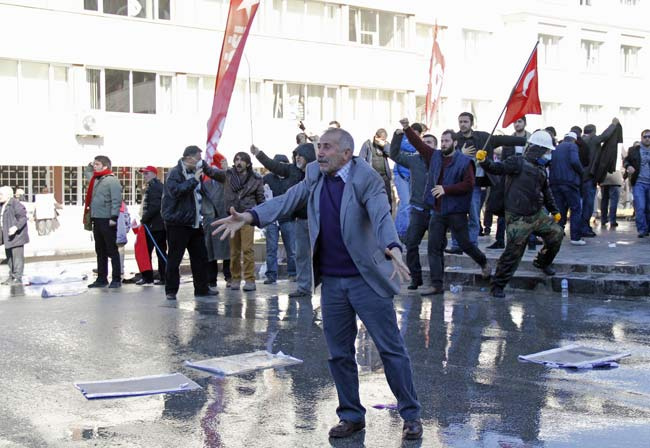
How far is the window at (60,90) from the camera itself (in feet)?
111

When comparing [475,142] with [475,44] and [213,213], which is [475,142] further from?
[475,44]

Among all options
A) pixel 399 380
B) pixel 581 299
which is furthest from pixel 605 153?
pixel 399 380

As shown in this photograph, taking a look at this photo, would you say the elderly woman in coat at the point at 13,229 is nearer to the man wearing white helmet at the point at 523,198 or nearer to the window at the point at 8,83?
the man wearing white helmet at the point at 523,198

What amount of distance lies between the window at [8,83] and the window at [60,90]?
131cm

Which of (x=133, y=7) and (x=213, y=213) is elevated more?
(x=133, y=7)

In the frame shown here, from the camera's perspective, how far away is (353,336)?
669 cm

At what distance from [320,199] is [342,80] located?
35843 millimetres

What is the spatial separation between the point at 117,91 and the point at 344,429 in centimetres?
3043

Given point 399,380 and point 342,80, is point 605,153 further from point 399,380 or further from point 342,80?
point 342,80

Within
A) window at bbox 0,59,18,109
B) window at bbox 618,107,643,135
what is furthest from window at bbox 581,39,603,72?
window at bbox 0,59,18,109

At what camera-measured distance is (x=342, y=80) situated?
42031mm

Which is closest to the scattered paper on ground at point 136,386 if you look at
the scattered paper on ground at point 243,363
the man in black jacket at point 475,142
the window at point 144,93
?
the scattered paper on ground at point 243,363

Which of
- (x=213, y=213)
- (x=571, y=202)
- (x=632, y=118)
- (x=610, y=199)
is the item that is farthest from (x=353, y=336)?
(x=632, y=118)

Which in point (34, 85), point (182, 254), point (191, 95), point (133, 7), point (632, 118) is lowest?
point (182, 254)
